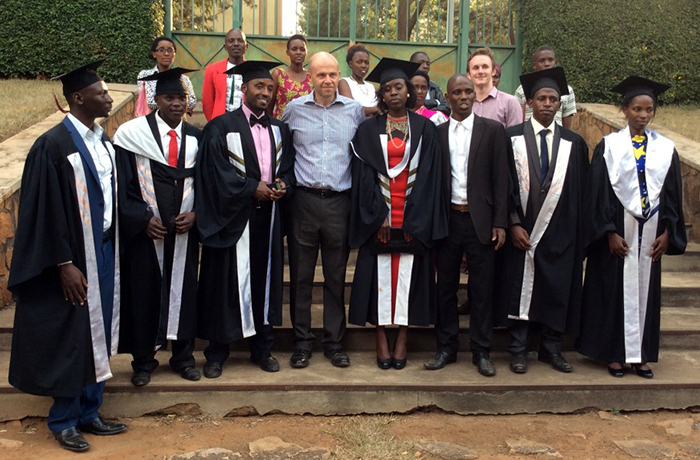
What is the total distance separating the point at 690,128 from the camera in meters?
9.77

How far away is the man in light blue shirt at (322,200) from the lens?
18.0ft

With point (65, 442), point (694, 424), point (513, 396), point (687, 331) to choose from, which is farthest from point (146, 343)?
point (687, 331)

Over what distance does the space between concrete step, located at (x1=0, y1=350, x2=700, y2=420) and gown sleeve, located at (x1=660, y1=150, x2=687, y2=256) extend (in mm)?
993

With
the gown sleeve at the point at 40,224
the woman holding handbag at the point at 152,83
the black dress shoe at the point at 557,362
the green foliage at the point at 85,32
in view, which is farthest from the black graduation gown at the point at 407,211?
the green foliage at the point at 85,32

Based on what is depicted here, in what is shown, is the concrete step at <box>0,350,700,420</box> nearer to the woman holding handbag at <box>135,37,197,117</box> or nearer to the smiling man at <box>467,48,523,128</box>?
the smiling man at <box>467,48,523,128</box>

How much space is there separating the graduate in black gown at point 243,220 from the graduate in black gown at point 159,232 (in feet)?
0.38

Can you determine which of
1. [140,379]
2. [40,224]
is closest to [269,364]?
[140,379]

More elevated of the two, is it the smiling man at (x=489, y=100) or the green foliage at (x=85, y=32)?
the green foliage at (x=85, y=32)

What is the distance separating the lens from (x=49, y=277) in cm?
458

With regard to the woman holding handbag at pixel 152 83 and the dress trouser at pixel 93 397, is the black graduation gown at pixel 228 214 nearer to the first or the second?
the dress trouser at pixel 93 397

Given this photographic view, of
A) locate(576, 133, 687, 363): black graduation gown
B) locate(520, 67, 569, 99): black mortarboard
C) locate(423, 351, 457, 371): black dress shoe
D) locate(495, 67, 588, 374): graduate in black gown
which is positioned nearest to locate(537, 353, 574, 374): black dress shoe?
locate(495, 67, 588, 374): graduate in black gown

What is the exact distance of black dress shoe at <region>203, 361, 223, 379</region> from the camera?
5.30 meters

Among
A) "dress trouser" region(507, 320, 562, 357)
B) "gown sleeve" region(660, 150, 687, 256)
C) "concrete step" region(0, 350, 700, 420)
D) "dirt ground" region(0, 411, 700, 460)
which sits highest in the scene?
"gown sleeve" region(660, 150, 687, 256)

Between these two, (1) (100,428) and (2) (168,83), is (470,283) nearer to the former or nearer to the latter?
(2) (168,83)
